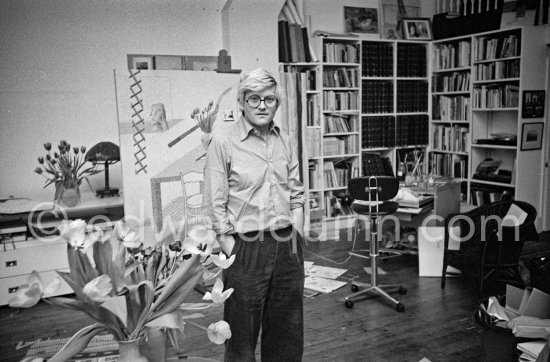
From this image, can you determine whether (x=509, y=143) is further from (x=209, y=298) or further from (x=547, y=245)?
(x=209, y=298)

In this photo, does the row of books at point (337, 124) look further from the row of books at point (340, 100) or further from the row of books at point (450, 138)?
the row of books at point (450, 138)

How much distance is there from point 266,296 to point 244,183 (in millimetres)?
540

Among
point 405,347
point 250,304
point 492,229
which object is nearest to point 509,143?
point 492,229

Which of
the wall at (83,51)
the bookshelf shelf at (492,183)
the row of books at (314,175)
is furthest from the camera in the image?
the row of books at (314,175)

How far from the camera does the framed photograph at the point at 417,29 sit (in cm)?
675

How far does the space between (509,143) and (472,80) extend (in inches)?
37.9

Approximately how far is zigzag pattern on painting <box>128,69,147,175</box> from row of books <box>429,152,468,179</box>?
408cm

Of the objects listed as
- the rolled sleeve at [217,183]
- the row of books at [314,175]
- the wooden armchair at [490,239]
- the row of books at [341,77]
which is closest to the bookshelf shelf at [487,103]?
the row of books at [341,77]

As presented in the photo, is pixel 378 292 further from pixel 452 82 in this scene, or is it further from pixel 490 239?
pixel 452 82

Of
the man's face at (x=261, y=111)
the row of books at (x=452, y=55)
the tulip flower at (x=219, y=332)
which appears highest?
the row of books at (x=452, y=55)

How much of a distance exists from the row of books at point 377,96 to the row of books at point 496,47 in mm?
1135

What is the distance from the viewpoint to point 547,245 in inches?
218

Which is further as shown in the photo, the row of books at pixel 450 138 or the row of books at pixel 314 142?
the row of books at pixel 450 138

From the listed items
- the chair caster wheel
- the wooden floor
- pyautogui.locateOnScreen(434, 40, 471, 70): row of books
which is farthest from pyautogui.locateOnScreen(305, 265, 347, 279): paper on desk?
pyautogui.locateOnScreen(434, 40, 471, 70): row of books
